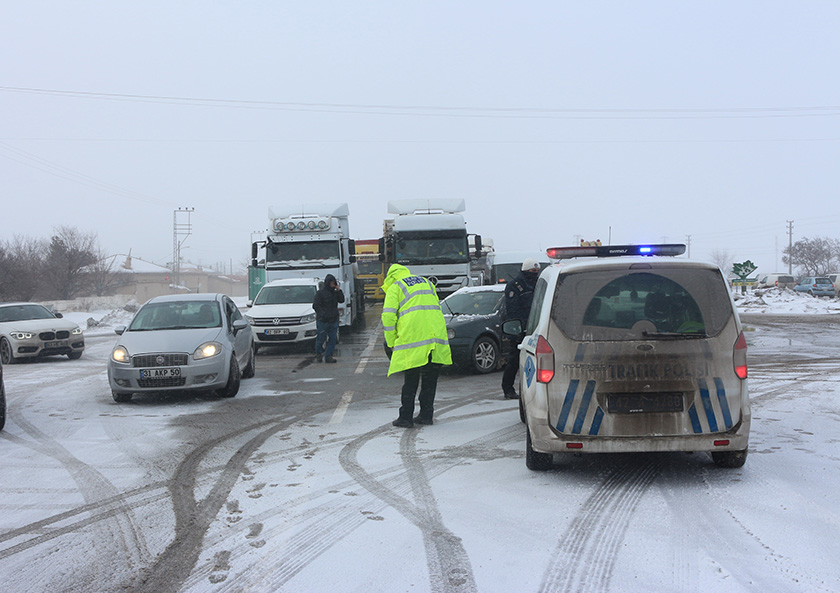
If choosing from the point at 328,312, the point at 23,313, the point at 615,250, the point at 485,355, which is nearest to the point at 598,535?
the point at 615,250

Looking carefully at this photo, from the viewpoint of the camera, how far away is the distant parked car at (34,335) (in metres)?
17.4

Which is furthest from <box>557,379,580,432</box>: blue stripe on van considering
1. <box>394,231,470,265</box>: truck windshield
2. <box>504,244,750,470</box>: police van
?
<box>394,231,470,265</box>: truck windshield

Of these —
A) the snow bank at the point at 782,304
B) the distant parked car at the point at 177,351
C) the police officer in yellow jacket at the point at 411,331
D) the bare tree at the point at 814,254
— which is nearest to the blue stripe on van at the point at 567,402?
the police officer in yellow jacket at the point at 411,331

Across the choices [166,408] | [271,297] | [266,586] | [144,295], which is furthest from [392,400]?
[144,295]

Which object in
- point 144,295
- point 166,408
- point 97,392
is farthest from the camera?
point 144,295

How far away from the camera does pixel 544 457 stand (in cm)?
598

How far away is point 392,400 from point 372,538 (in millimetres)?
5724

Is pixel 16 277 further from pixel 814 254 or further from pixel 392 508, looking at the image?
pixel 814 254

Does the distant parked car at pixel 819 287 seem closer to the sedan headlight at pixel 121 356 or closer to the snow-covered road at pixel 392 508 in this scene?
the snow-covered road at pixel 392 508

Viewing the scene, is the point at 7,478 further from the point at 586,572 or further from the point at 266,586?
the point at 586,572

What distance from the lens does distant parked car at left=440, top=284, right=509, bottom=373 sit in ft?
42.6

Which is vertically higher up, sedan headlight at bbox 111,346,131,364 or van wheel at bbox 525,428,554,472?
sedan headlight at bbox 111,346,131,364

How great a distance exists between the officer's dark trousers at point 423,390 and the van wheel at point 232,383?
358 cm

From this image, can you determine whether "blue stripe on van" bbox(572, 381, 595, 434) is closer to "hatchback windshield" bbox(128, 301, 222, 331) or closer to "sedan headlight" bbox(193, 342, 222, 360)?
"sedan headlight" bbox(193, 342, 222, 360)
